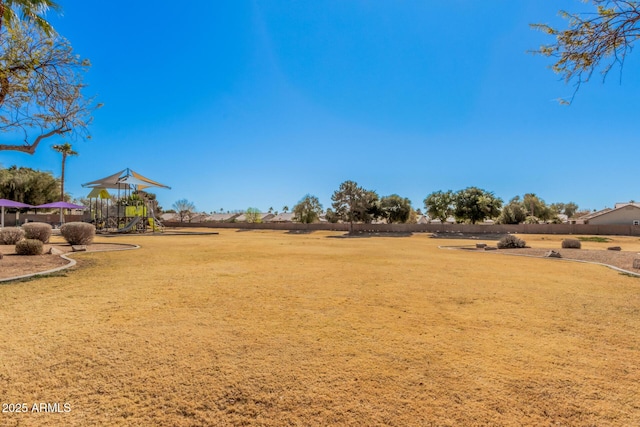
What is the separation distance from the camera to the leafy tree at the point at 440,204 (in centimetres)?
4709

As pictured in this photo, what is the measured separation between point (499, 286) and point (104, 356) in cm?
770

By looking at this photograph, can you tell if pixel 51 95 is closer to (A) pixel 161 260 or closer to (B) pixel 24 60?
(B) pixel 24 60

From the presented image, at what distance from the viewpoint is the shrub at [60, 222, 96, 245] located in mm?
14297

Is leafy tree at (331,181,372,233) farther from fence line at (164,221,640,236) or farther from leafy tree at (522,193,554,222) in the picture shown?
leafy tree at (522,193,554,222)

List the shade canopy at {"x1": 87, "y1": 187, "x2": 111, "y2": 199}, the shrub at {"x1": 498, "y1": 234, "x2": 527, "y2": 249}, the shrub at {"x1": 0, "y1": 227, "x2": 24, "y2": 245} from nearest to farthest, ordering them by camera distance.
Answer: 1. the shrub at {"x1": 0, "y1": 227, "x2": 24, "y2": 245}
2. the shrub at {"x1": 498, "y1": 234, "x2": 527, "y2": 249}
3. the shade canopy at {"x1": 87, "y1": 187, "x2": 111, "y2": 199}

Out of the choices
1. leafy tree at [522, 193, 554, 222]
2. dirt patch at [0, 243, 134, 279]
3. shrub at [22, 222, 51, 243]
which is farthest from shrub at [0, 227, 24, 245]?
leafy tree at [522, 193, 554, 222]

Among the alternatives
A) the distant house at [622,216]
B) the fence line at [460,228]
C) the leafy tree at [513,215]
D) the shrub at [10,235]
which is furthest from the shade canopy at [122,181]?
the distant house at [622,216]

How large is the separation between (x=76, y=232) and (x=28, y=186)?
40.8 meters

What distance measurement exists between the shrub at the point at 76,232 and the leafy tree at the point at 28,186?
1555 inches

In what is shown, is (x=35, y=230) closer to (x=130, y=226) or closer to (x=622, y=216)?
(x=130, y=226)

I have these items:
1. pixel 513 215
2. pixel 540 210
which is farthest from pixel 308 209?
pixel 540 210

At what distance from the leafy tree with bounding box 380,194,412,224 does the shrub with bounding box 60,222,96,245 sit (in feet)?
133

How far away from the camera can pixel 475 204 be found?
44.1 m

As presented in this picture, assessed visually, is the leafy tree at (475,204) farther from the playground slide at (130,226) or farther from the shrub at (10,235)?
the shrub at (10,235)
